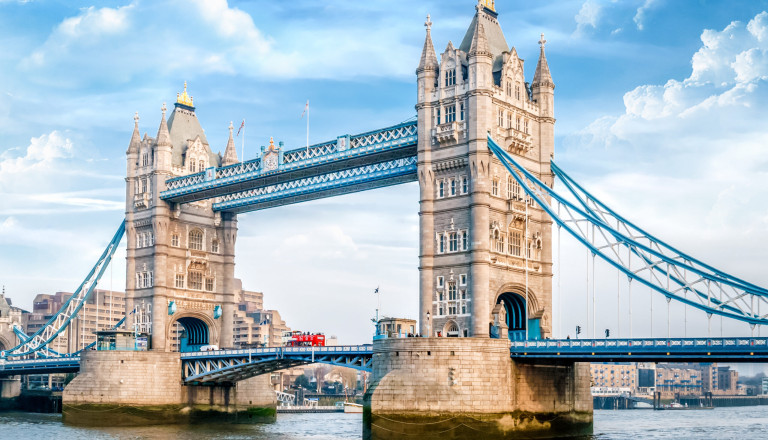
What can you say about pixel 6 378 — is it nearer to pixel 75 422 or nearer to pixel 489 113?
pixel 75 422

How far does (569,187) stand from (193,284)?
45.1 meters

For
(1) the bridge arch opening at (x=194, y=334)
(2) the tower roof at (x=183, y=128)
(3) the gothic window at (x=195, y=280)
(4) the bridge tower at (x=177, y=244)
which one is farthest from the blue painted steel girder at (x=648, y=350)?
(2) the tower roof at (x=183, y=128)

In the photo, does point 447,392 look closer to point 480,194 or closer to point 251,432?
point 480,194

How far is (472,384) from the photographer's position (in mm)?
72312

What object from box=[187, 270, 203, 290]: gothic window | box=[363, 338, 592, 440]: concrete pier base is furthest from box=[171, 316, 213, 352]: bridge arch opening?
box=[363, 338, 592, 440]: concrete pier base

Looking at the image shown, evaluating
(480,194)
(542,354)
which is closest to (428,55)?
(480,194)

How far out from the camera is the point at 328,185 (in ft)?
309

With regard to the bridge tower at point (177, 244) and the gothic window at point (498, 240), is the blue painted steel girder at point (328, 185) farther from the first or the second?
the gothic window at point (498, 240)

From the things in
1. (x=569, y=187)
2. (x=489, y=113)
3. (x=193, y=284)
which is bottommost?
(x=193, y=284)

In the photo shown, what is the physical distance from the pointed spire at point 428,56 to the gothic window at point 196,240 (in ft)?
121

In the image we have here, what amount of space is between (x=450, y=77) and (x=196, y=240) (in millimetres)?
39993

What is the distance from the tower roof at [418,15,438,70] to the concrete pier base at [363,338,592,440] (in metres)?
23.0

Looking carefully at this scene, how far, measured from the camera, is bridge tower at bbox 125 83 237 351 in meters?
107

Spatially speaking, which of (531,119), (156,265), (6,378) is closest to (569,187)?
(531,119)
